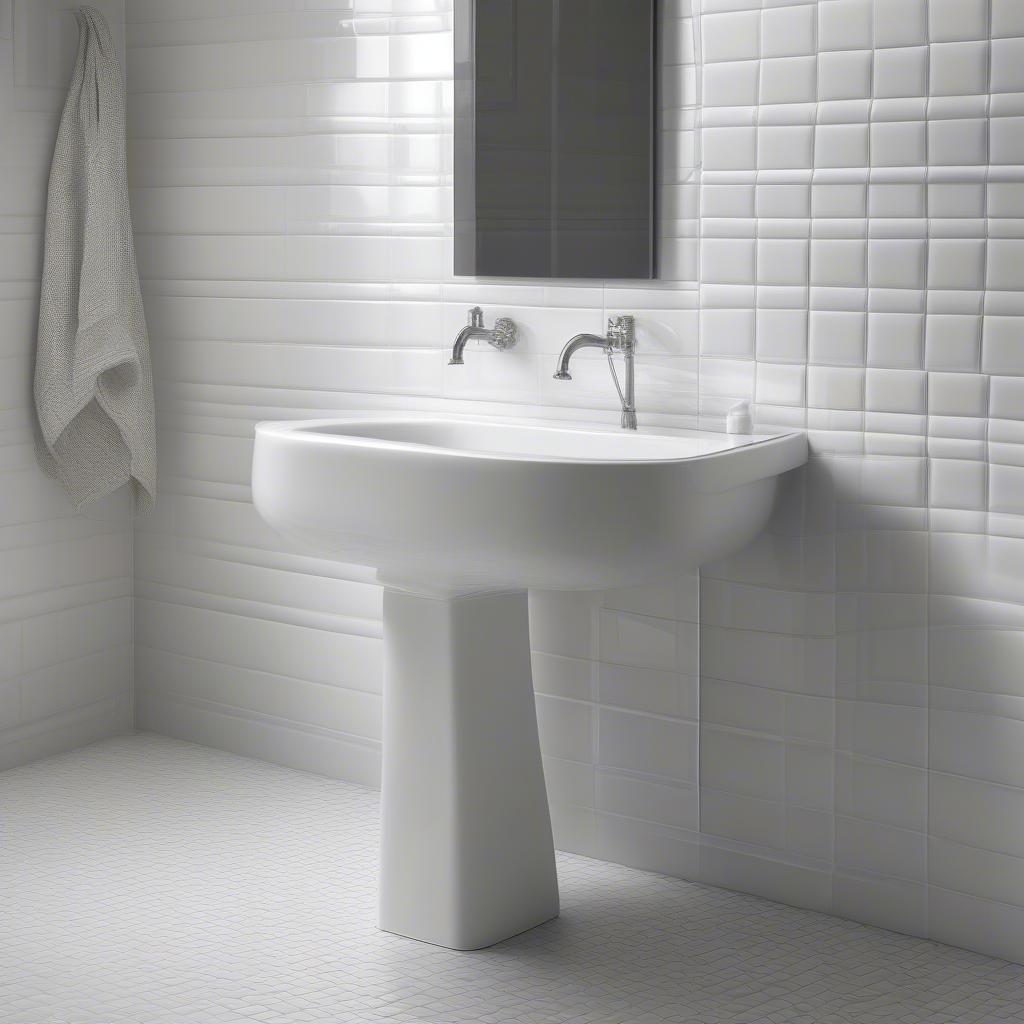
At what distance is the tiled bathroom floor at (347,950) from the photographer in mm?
2012

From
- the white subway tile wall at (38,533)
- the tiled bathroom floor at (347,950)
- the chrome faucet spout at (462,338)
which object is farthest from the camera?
the white subway tile wall at (38,533)

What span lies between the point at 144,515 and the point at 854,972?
72.8 inches

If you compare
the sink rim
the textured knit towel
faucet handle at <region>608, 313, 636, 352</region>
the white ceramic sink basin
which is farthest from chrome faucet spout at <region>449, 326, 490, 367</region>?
the textured knit towel

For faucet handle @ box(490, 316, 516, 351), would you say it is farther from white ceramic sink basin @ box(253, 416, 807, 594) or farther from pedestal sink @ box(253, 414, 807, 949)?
white ceramic sink basin @ box(253, 416, 807, 594)

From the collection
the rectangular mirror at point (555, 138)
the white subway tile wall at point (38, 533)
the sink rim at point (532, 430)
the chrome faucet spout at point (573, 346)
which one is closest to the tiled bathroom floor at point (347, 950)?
the white subway tile wall at point (38, 533)

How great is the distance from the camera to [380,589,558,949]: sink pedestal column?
2174 mm

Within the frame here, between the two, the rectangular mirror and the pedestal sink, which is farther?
the rectangular mirror

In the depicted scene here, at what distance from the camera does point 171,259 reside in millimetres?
3068

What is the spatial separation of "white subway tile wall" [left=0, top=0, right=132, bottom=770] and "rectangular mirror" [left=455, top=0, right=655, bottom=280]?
0.95 m

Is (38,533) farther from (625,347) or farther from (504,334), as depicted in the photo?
(625,347)

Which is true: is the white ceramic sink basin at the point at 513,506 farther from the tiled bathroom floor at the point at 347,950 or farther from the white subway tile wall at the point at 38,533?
the white subway tile wall at the point at 38,533

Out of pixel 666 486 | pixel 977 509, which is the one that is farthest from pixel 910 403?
pixel 666 486

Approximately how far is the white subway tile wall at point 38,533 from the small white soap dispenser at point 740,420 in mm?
1552

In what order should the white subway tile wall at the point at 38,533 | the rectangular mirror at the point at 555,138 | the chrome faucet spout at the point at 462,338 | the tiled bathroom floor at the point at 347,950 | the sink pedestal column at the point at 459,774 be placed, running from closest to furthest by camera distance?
the tiled bathroom floor at the point at 347,950 → the sink pedestal column at the point at 459,774 → the rectangular mirror at the point at 555,138 → the chrome faucet spout at the point at 462,338 → the white subway tile wall at the point at 38,533
